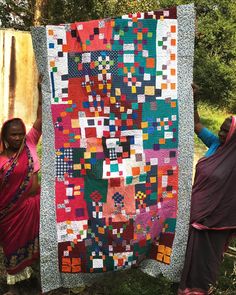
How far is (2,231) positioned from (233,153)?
1902 mm

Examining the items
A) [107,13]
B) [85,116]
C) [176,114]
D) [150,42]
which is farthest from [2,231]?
[107,13]

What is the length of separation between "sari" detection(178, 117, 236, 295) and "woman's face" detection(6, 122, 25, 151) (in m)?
1.41

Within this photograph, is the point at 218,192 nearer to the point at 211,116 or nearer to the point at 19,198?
the point at 19,198

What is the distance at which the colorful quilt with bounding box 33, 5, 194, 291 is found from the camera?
2998mm

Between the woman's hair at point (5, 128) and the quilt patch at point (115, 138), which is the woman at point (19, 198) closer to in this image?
the woman's hair at point (5, 128)

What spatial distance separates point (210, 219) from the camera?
3.16 meters

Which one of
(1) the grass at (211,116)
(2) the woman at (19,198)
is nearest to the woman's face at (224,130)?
(2) the woman at (19,198)

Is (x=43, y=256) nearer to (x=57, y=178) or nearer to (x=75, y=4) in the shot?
(x=57, y=178)

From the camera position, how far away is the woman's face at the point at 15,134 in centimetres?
322

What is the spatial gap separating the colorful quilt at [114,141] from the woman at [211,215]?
13 centimetres

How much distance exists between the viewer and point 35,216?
3.37m

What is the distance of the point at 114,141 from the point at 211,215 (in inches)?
36.1

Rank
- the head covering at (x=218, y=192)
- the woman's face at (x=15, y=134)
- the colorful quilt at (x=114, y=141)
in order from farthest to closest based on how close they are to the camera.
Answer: the woman's face at (x=15, y=134), the head covering at (x=218, y=192), the colorful quilt at (x=114, y=141)

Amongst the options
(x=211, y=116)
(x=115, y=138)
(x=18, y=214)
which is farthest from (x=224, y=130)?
(x=211, y=116)
